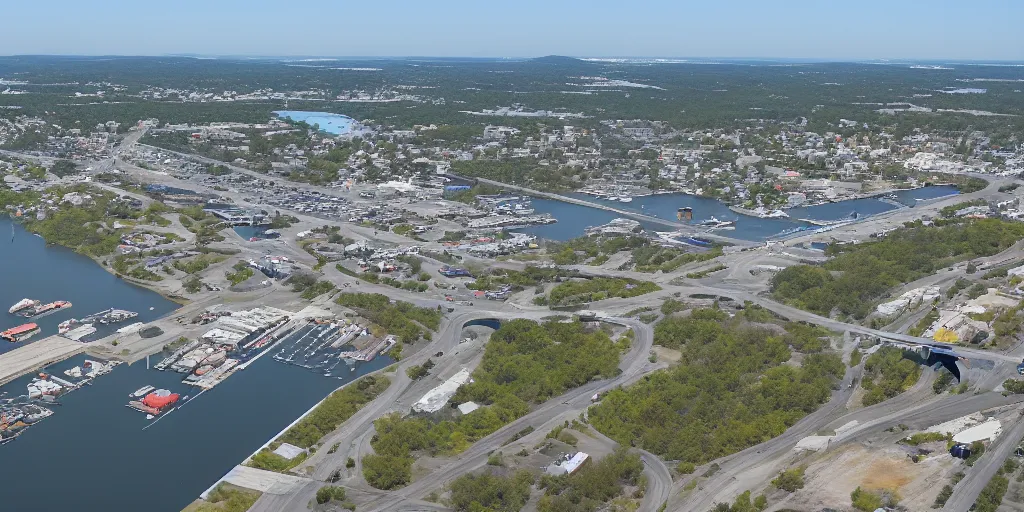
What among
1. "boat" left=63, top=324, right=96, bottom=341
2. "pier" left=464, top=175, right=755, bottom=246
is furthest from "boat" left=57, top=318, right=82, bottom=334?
"pier" left=464, top=175, right=755, bottom=246

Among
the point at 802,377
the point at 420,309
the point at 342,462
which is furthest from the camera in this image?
the point at 420,309

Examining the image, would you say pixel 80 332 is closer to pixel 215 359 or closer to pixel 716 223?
pixel 215 359

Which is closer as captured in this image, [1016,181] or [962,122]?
[1016,181]

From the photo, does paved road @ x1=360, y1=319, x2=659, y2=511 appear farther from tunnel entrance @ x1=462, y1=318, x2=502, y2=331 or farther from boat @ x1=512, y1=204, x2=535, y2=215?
boat @ x1=512, y1=204, x2=535, y2=215

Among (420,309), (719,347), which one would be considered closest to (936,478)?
(719,347)

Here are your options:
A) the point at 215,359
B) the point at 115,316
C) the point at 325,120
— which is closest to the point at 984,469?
the point at 215,359

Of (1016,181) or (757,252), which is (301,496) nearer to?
(757,252)
